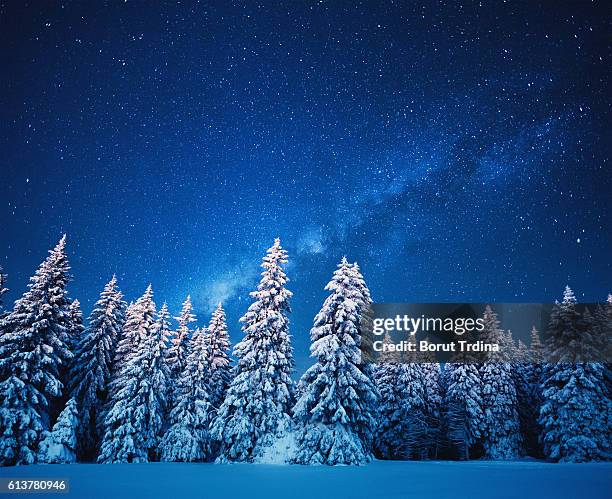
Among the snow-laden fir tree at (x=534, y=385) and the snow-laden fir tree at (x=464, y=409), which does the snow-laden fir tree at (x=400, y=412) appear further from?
the snow-laden fir tree at (x=534, y=385)

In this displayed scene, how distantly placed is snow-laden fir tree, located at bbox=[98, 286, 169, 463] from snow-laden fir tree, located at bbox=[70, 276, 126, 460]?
116 centimetres

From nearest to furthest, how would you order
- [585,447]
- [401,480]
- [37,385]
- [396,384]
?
[401,480], [37,385], [585,447], [396,384]

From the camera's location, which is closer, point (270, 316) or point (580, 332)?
point (270, 316)

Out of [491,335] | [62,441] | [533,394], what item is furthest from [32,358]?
[533,394]

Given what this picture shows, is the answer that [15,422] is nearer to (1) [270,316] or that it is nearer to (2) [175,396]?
(2) [175,396]

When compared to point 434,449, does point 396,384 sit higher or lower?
higher

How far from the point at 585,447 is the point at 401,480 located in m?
23.6

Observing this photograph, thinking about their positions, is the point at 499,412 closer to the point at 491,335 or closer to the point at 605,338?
the point at 491,335

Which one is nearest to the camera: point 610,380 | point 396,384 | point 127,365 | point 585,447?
point 127,365

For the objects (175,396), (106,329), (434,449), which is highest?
(106,329)

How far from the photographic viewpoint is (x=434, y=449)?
4572 centimetres

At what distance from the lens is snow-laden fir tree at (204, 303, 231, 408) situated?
34812mm

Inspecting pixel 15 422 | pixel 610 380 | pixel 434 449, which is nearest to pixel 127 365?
pixel 15 422

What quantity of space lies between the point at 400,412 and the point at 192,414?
65.6 ft
